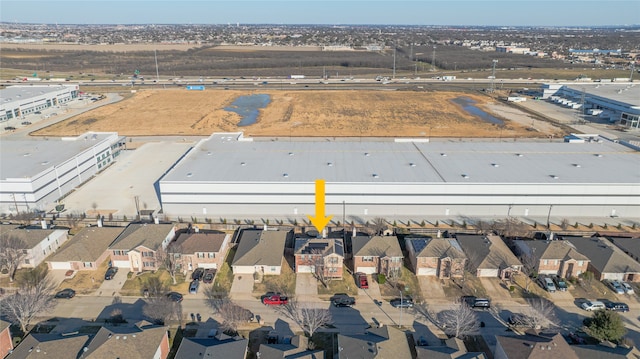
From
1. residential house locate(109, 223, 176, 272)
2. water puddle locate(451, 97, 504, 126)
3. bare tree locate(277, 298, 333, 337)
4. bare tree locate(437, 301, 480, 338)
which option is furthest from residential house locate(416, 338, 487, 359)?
water puddle locate(451, 97, 504, 126)

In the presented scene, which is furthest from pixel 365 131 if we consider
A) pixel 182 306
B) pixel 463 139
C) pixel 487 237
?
pixel 182 306

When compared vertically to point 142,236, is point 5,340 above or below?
below

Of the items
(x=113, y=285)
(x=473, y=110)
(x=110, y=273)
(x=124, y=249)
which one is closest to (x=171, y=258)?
(x=124, y=249)

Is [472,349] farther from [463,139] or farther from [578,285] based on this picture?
[463,139]

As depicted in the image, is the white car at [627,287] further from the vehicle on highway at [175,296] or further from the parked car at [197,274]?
the vehicle on highway at [175,296]

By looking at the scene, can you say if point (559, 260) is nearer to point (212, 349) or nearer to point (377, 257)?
point (377, 257)

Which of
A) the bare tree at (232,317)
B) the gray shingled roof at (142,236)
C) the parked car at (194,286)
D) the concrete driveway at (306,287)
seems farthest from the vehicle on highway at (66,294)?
the concrete driveway at (306,287)
